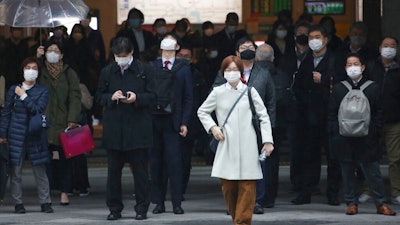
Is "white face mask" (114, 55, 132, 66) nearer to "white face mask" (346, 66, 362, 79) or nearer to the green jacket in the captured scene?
the green jacket

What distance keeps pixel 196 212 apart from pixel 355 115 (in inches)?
88.7

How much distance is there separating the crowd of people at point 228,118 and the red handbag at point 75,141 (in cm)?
13

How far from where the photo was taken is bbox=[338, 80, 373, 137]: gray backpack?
15.5 metres

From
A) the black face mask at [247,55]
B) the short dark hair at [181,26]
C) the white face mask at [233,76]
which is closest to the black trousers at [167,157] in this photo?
the black face mask at [247,55]

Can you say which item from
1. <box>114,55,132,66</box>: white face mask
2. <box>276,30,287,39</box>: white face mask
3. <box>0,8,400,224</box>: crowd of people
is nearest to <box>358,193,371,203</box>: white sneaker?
<box>0,8,400,224</box>: crowd of people

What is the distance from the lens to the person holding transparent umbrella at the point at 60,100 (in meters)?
17.0

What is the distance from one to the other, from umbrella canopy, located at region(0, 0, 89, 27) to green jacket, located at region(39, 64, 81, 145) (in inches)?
24.5

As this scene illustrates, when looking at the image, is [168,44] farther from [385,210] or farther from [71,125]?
[385,210]

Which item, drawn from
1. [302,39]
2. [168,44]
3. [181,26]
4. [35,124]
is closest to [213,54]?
[181,26]

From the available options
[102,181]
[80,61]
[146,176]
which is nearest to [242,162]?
[146,176]

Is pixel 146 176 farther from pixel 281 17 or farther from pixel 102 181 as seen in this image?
pixel 281 17

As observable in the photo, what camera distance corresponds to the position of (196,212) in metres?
16.2

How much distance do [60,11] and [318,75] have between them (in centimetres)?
330

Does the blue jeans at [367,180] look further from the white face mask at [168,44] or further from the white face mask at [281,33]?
the white face mask at [281,33]
